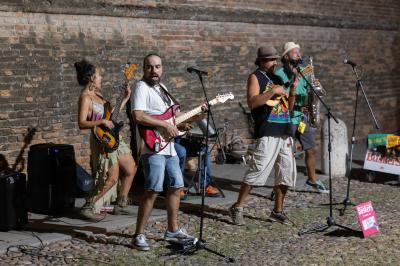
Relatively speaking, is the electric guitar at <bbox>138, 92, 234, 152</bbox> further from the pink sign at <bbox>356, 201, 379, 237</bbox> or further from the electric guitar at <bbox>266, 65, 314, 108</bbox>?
the pink sign at <bbox>356, 201, 379, 237</bbox>

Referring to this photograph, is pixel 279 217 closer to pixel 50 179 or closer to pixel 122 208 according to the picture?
Answer: pixel 122 208

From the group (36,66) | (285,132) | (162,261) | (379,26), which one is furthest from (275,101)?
(379,26)

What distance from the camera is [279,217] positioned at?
25.7 feet

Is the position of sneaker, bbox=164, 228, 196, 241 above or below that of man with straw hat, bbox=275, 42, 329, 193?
below

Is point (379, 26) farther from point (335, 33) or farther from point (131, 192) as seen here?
point (131, 192)

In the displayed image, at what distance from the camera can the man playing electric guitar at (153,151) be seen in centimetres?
645

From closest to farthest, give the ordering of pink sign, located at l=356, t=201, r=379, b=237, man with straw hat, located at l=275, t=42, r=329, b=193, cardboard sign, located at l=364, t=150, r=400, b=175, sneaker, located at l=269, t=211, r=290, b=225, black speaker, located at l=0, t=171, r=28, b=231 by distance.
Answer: pink sign, located at l=356, t=201, r=379, b=237, black speaker, located at l=0, t=171, r=28, b=231, sneaker, located at l=269, t=211, r=290, b=225, man with straw hat, located at l=275, t=42, r=329, b=193, cardboard sign, located at l=364, t=150, r=400, b=175

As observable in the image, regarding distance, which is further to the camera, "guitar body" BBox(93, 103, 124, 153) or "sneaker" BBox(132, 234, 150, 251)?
"guitar body" BBox(93, 103, 124, 153)

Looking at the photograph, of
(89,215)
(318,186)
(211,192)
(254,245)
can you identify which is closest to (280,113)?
(254,245)

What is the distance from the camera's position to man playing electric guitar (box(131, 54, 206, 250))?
254 inches

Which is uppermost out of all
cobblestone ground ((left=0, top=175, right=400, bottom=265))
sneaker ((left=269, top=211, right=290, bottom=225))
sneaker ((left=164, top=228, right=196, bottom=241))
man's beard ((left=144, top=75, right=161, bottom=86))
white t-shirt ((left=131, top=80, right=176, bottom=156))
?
man's beard ((left=144, top=75, right=161, bottom=86))

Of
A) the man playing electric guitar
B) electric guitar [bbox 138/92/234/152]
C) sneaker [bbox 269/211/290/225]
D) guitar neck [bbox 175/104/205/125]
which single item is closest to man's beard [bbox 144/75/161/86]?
the man playing electric guitar

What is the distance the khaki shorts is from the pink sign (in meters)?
0.86

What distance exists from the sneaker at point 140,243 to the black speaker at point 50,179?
175cm
